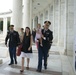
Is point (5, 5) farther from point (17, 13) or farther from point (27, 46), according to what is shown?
point (27, 46)

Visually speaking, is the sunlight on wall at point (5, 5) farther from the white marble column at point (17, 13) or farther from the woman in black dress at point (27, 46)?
the woman in black dress at point (27, 46)

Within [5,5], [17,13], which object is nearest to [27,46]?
[17,13]

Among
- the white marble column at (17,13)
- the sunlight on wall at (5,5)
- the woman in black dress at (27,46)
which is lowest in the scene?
the woman in black dress at (27,46)

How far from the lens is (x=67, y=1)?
14.8 m

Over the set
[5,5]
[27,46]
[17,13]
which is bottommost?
[27,46]

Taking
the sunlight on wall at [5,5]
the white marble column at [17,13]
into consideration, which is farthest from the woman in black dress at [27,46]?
the sunlight on wall at [5,5]

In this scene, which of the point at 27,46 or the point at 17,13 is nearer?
the point at 27,46

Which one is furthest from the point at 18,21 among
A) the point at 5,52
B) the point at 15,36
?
the point at 15,36

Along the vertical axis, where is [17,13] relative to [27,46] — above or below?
above

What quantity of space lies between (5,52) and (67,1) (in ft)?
17.1

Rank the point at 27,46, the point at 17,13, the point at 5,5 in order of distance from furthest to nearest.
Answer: the point at 5,5, the point at 17,13, the point at 27,46

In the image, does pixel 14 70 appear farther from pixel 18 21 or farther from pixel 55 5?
pixel 55 5

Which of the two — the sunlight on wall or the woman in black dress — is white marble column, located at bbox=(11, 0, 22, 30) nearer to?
the woman in black dress

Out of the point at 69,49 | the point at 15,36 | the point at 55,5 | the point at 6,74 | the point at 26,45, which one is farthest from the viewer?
the point at 55,5
